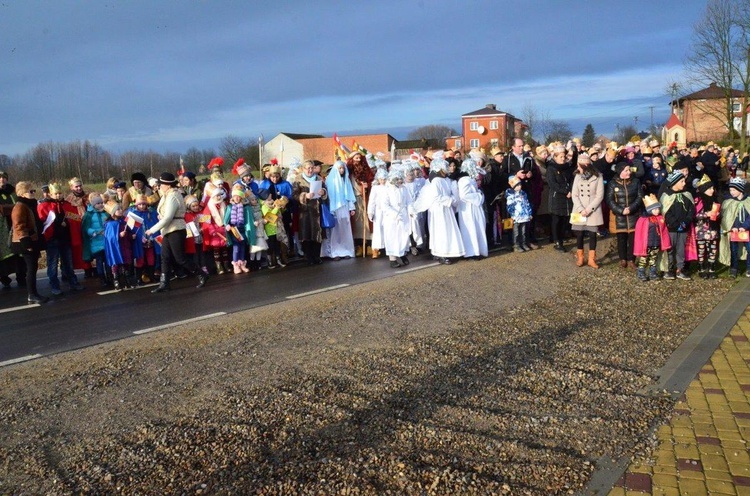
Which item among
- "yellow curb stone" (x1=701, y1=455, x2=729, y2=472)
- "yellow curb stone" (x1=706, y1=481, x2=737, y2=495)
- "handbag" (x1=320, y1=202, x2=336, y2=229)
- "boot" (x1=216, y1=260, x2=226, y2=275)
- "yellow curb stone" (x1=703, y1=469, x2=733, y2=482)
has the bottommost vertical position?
"yellow curb stone" (x1=706, y1=481, x2=737, y2=495)

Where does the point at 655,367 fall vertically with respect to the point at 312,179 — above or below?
below

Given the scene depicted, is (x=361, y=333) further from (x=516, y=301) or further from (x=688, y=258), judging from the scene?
(x=688, y=258)

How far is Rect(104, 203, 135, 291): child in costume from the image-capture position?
10.8 m

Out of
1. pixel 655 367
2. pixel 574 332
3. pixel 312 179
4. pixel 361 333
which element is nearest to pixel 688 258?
pixel 574 332

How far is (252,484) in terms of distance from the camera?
3.90 meters

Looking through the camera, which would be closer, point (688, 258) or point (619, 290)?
point (619, 290)

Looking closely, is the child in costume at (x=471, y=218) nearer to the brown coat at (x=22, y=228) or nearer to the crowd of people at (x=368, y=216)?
the crowd of people at (x=368, y=216)

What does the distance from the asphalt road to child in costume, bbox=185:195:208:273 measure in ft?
1.69

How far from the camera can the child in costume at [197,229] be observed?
1160 cm

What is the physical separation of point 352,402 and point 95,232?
7.82 metres

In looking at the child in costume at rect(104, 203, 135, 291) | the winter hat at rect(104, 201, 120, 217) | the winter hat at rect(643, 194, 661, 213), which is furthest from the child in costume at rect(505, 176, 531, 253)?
the winter hat at rect(104, 201, 120, 217)

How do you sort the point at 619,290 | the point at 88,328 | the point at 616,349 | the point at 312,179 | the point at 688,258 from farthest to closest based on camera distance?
the point at 312,179
the point at 688,258
the point at 619,290
the point at 88,328
the point at 616,349

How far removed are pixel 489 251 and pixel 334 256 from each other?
3318 mm

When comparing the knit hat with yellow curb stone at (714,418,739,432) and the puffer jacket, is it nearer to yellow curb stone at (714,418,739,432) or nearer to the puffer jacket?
the puffer jacket
